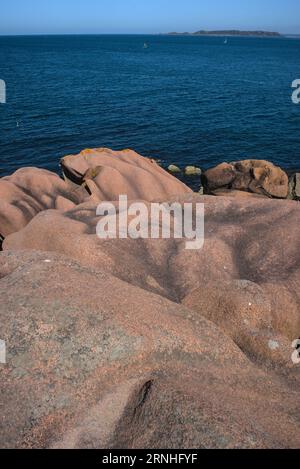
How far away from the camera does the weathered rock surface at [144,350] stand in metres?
Result: 6.93

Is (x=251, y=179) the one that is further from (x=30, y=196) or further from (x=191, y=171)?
(x=30, y=196)

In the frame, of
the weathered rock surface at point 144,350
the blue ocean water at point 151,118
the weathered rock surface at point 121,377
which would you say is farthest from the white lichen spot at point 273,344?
the blue ocean water at point 151,118

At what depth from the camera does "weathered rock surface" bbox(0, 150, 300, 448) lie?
22.7ft

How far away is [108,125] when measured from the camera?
51750 mm

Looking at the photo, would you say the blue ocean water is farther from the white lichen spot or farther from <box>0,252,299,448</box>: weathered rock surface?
the white lichen spot

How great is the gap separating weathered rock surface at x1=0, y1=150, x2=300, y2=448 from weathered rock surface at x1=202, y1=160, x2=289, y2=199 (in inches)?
607

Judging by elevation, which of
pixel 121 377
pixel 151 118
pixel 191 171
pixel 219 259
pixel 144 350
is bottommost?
pixel 191 171

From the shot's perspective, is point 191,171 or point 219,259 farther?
point 191,171

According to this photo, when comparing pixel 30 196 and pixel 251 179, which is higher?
pixel 30 196

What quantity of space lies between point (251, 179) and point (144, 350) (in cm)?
2223

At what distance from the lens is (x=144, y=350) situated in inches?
324

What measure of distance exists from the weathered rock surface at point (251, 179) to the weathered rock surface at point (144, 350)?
15413 mm

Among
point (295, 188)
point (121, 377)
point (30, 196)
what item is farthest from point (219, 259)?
point (295, 188)
